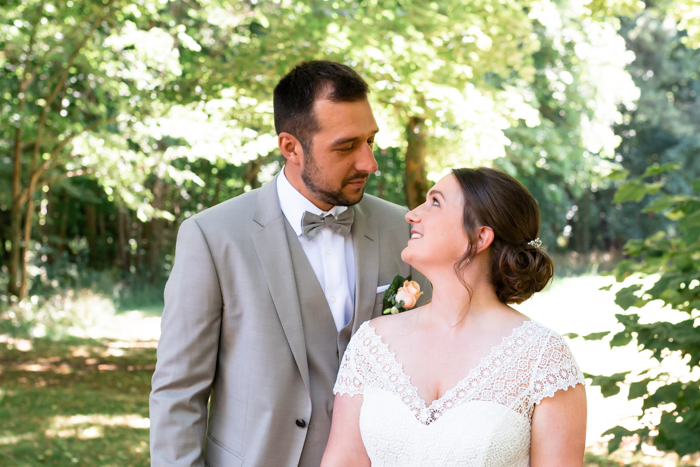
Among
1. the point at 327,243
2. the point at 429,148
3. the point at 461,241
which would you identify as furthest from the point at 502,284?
the point at 429,148

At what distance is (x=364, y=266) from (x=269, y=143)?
4.90 metres

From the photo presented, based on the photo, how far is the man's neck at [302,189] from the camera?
2614mm

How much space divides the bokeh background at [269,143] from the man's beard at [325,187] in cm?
134

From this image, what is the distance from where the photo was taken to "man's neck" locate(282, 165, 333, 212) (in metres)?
2.61

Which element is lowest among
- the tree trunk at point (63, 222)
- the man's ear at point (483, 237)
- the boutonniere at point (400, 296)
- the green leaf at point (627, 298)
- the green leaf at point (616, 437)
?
the tree trunk at point (63, 222)

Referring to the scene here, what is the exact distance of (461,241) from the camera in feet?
7.61

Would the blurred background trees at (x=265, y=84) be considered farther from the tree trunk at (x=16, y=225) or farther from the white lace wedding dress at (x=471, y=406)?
the white lace wedding dress at (x=471, y=406)

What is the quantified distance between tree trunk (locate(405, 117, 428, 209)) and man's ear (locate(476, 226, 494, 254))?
539cm

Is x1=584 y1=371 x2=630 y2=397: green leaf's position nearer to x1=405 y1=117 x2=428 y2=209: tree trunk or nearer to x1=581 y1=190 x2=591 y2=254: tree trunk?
x1=405 y1=117 x2=428 y2=209: tree trunk

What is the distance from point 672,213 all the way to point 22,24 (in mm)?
9139

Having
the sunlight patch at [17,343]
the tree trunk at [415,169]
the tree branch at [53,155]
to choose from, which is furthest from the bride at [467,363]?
the sunlight patch at [17,343]

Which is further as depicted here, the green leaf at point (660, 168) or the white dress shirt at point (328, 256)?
the green leaf at point (660, 168)

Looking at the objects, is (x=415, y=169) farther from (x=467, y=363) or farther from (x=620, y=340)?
(x=467, y=363)

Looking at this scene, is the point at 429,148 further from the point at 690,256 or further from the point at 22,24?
the point at 22,24
